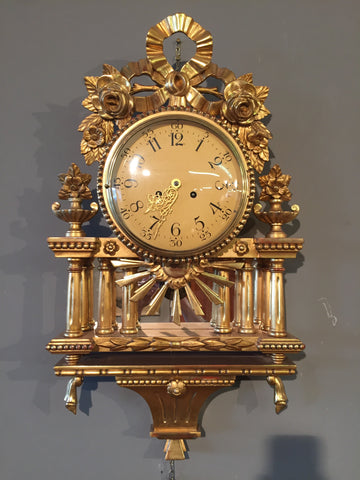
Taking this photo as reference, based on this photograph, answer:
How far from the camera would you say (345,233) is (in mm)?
816

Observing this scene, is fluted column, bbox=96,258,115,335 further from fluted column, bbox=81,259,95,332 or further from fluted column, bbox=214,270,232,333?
fluted column, bbox=214,270,232,333

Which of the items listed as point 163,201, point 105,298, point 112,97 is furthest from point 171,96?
point 105,298

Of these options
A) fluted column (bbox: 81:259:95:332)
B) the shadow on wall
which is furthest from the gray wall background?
fluted column (bbox: 81:259:95:332)

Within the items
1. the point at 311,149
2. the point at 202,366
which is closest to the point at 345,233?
the point at 311,149

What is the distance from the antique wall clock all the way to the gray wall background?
0.14 m

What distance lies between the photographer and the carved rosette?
2.23 ft

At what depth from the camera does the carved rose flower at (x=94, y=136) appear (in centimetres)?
68

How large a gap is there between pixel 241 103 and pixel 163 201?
26 cm

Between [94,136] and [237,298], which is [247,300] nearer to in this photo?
[237,298]

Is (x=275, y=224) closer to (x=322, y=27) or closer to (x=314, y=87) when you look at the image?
(x=314, y=87)

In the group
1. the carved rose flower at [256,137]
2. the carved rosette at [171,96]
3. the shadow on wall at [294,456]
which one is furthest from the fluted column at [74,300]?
the shadow on wall at [294,456]

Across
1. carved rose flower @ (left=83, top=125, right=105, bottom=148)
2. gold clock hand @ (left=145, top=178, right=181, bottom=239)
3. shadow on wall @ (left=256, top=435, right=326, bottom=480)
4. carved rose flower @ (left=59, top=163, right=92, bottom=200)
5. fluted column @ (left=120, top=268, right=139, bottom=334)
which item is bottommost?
shadow on wall @ (left=256, top=435, right=326, bottom=480)

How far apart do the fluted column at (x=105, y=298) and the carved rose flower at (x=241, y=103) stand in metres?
0.41

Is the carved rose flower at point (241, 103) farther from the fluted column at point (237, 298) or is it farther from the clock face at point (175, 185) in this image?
the fluted column at point (237, 298)
